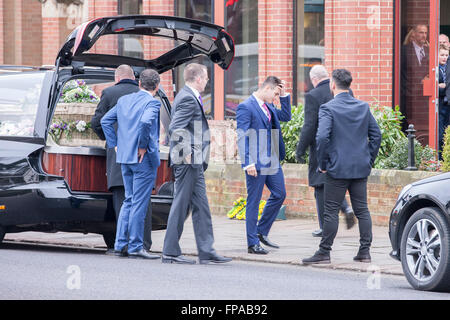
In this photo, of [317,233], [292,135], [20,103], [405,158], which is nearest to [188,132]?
[20,103]

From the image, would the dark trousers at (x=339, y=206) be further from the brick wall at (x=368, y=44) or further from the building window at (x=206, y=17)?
the building window at (x=206, y=17)

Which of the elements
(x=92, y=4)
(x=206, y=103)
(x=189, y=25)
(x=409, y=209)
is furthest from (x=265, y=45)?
(x=409, y=209)

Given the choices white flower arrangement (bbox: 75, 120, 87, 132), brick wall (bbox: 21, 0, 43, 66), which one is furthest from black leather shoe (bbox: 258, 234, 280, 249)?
brick wall (bbox: 21, 0, 43, 66)

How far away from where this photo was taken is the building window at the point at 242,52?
17.9m

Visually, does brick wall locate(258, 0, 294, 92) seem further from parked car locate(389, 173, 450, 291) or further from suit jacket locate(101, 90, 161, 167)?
parked car locate(389, 173, 450, 291)

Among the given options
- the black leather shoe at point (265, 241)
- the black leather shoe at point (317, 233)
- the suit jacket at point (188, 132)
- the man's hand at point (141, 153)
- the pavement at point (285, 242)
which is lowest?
the pavement at point (285, 242)

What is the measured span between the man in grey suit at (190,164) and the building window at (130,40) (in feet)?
33.0

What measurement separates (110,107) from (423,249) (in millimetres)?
3857

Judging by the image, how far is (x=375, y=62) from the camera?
15969 millimetres

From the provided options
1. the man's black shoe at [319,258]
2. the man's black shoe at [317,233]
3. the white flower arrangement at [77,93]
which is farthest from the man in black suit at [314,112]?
the white flower arrangement at [77,93]

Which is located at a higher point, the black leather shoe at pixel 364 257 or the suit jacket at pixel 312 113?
the suit jacket at pixel 312 113

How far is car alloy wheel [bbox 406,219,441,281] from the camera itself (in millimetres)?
8477

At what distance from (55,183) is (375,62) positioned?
6.73 meters

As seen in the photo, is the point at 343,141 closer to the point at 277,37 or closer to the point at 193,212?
the point at 193,212
